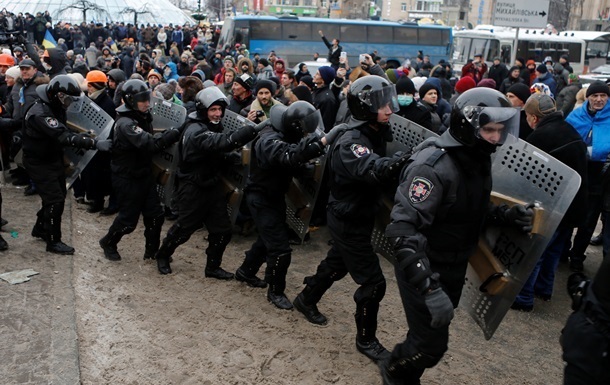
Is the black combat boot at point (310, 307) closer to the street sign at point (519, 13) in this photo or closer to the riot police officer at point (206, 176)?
the riot police officer at point (206, 176)

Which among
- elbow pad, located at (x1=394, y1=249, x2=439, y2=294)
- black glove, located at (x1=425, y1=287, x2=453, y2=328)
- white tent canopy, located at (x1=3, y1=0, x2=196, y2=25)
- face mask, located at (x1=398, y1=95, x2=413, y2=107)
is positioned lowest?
black glove, located at (x1=425, y1=287, x2=453, y2=328)

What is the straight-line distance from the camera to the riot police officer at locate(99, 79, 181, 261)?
561 centimetres

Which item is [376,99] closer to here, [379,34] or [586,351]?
[586,351]

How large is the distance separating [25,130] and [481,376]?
484 cm

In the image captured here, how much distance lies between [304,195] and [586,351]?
10.6 feet

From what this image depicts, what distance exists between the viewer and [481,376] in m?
4.39

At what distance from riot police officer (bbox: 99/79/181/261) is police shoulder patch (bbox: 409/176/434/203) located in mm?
2943

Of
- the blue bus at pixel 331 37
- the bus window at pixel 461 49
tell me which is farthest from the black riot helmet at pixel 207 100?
the bus window at pixel 461 49

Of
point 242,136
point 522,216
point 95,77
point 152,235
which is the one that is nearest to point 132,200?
point 152,235

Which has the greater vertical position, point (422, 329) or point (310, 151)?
point (310, 151)

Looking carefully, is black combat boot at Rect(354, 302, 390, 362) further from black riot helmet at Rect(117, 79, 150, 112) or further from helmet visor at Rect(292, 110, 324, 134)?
black riot helmet at Rect(117, 79, 150, 112)

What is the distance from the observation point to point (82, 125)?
21.6ft

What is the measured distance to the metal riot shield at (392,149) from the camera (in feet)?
14.8

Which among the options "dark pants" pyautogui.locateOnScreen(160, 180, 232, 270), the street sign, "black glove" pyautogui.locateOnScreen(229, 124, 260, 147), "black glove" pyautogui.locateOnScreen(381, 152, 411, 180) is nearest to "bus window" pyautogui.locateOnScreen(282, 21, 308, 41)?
the street sign
